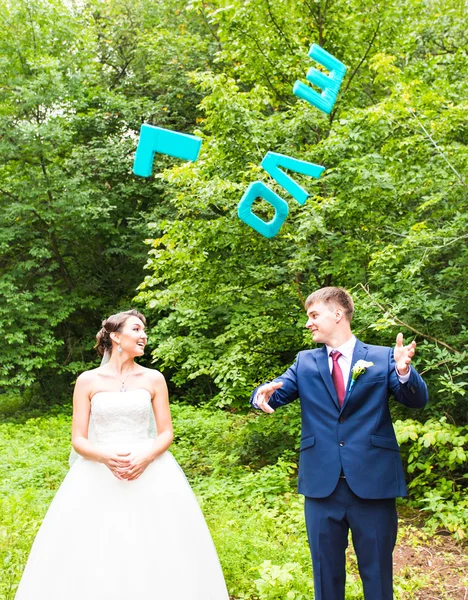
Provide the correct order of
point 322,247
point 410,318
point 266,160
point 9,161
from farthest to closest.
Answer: point 9,161, point 322,247, point 410,318, point 266,160

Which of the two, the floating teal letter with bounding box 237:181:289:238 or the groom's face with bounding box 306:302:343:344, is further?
the floating teal letter with bounding box 237:181:289:238

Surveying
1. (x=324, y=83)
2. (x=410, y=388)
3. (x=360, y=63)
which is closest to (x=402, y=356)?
(x=410, y=388)

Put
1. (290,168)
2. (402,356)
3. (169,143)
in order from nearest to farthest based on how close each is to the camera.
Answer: (402,356), (169,143), (290,168)

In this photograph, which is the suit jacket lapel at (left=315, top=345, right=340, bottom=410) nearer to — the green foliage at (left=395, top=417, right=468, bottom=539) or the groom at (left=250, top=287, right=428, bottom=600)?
the groom at (left=250, top=287, right=428, bottom=600)

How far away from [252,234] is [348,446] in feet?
14.1

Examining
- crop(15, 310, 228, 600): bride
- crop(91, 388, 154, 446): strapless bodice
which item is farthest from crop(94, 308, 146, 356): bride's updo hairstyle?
crop(91, 388, 154, 446): strapless bodice

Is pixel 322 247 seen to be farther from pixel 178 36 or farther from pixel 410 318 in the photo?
pixel 178 36

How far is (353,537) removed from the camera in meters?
2.86

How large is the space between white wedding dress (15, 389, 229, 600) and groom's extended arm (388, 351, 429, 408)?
4.67 ft

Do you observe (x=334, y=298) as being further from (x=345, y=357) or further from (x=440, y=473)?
(x=440, y=473)

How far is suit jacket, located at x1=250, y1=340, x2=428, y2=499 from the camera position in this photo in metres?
2.81

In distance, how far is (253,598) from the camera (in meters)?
3.94

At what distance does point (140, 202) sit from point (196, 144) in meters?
9.44

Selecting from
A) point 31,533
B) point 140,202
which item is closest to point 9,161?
point 140,202
